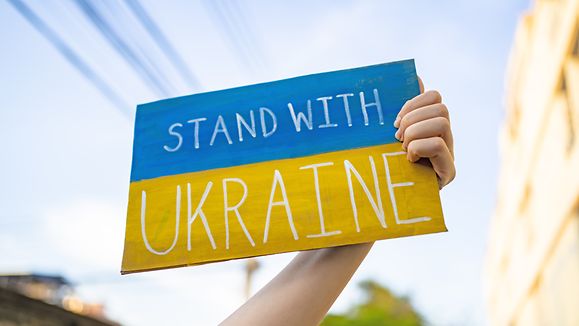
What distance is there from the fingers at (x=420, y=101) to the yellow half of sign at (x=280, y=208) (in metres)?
0.10

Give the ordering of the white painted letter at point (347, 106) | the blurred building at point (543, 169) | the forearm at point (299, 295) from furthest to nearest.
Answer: the blurred building at point (543, 169) → the white painted letter at point (347, 106) → the forearm at point (299, 295)

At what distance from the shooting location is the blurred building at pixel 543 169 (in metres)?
9.02

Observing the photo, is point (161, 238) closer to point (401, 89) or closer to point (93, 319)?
point (401, 89)

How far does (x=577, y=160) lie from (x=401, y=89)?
7767 mm

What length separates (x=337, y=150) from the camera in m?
1.61

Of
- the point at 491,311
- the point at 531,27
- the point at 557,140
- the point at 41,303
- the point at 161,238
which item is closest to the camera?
the point at 161,238

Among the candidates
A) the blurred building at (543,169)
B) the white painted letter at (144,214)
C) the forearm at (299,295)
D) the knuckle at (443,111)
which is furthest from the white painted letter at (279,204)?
the blurred building at (543,169)

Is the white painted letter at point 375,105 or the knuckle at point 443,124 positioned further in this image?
the white painted letter at point 375,105

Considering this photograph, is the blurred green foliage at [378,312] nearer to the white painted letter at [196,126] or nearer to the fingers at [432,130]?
the white painted letter at [196,126]

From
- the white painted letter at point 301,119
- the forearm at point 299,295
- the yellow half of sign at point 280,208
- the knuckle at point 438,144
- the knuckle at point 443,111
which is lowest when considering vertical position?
the forearm at point 299,295

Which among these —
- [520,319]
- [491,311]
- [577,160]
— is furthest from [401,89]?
[491,311]

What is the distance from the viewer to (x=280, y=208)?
154 cm

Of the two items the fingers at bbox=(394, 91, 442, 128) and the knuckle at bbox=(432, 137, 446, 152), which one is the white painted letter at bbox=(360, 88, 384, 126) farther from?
the knuckle at bbox=(432, 137, 446, 152)

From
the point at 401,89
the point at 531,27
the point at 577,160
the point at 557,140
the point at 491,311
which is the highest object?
the point at 531,27
